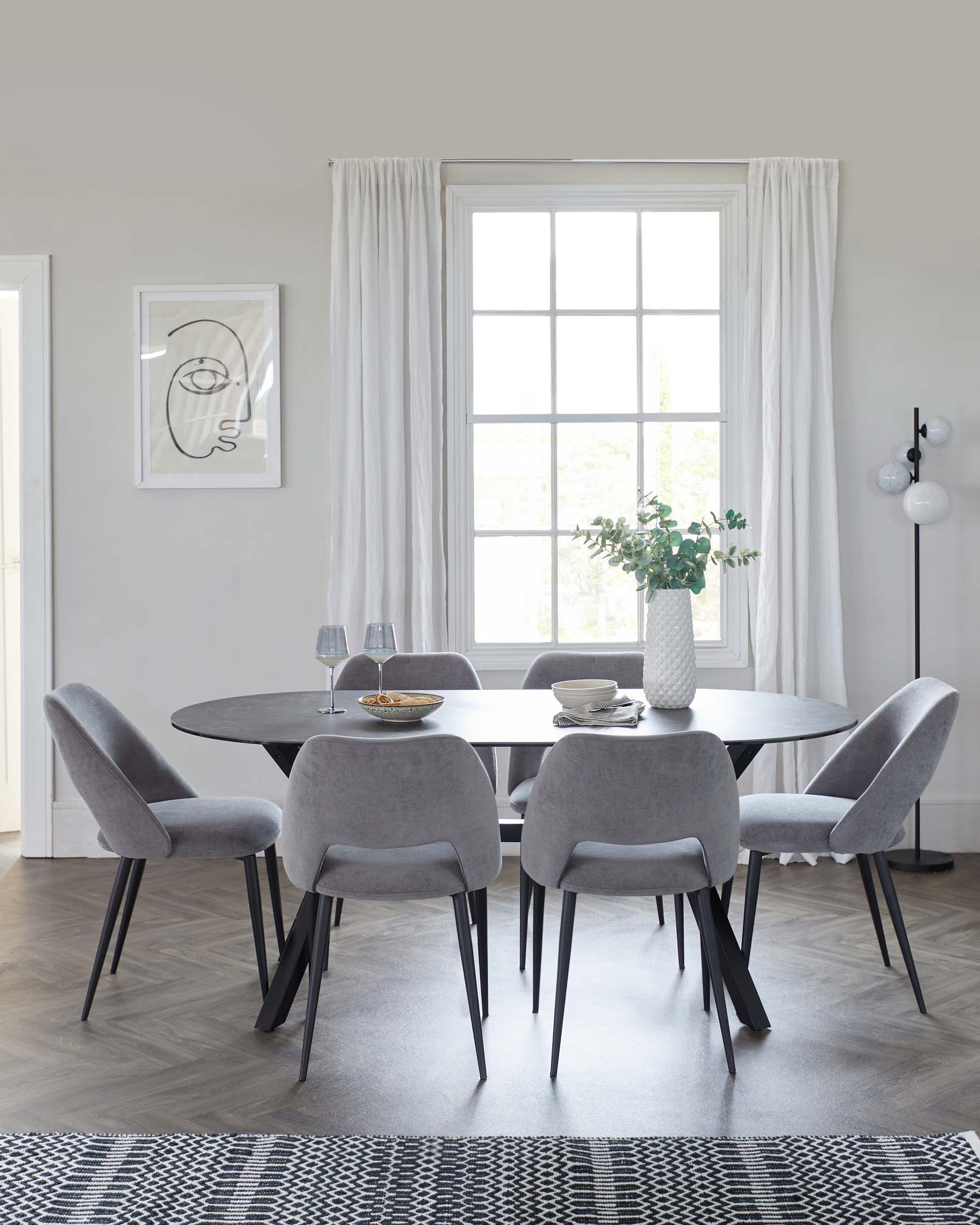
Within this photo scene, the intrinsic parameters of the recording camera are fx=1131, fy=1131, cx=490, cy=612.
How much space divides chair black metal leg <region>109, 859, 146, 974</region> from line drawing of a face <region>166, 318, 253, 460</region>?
A: 2139 millimetres

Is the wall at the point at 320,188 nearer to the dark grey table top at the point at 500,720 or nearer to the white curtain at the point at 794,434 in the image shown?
the white curtain at the point at 794,434

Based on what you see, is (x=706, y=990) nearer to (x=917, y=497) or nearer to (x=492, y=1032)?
(x=492, y=1032)

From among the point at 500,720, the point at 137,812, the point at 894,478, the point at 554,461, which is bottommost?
the point at 137,812

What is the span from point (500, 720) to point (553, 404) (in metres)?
2.31

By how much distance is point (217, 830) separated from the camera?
3133mm

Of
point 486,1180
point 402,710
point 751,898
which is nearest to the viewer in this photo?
point 486,1180

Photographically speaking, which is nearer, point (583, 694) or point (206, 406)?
point (583, 694)

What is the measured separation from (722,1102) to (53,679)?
3517 millimetres

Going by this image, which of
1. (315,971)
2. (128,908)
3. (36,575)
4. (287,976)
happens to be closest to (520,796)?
(287,976)

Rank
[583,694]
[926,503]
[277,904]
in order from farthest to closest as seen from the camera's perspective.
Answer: [926,503] < [277,904] < [583,694]

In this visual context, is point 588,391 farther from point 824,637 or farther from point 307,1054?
point 307,1054

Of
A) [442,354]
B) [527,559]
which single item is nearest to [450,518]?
[527,559]

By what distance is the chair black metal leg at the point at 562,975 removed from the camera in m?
2.73

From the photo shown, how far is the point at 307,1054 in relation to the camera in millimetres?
2709
